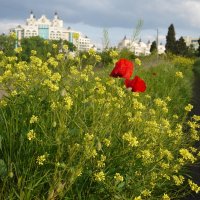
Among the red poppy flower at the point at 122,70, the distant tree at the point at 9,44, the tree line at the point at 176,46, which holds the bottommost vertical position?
the tree line at the point at 176,46

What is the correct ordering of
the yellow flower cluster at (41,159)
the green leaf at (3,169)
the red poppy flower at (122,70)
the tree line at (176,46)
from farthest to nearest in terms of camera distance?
1. the tree line at (176,46)
2. the red poppy flower at (122,70)
3. the green leaf at (3,169)
4. the yellow flower cluster at (41,159)

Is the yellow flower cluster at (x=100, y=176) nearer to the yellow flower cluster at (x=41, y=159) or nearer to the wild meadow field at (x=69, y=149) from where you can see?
the wild meadow field at (x=69, y=149)

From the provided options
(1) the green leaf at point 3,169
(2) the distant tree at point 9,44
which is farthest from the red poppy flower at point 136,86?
(2) the distant tree at point 9,44

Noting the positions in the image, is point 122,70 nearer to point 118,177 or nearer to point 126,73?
point 126,73

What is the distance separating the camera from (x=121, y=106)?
131 inches

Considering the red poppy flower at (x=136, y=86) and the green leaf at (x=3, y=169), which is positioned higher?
the red poppy flower at (x=136, y=86)

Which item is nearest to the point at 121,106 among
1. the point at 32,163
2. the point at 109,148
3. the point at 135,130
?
the point at 135,130

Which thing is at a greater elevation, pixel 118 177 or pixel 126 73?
pixel 126 73

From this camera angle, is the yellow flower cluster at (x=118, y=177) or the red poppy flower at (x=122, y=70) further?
the red poppy flower at (x=122, y=70)

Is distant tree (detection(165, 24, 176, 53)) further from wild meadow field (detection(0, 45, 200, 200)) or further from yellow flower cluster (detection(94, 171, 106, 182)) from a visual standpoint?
yellow flower cluster (detection(94, 171, 106, 182))

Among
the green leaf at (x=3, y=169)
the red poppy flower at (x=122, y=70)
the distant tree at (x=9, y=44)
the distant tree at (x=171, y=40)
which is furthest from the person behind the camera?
the distant tree at (x=171, y=40)

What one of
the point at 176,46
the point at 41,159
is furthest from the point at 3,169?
the point at 176,46

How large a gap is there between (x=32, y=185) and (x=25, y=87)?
979mm

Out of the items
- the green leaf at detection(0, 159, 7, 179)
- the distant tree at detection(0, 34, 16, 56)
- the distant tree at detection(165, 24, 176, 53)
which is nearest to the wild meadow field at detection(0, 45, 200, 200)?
the green leaf at detection(0, 159, 7, 179)
